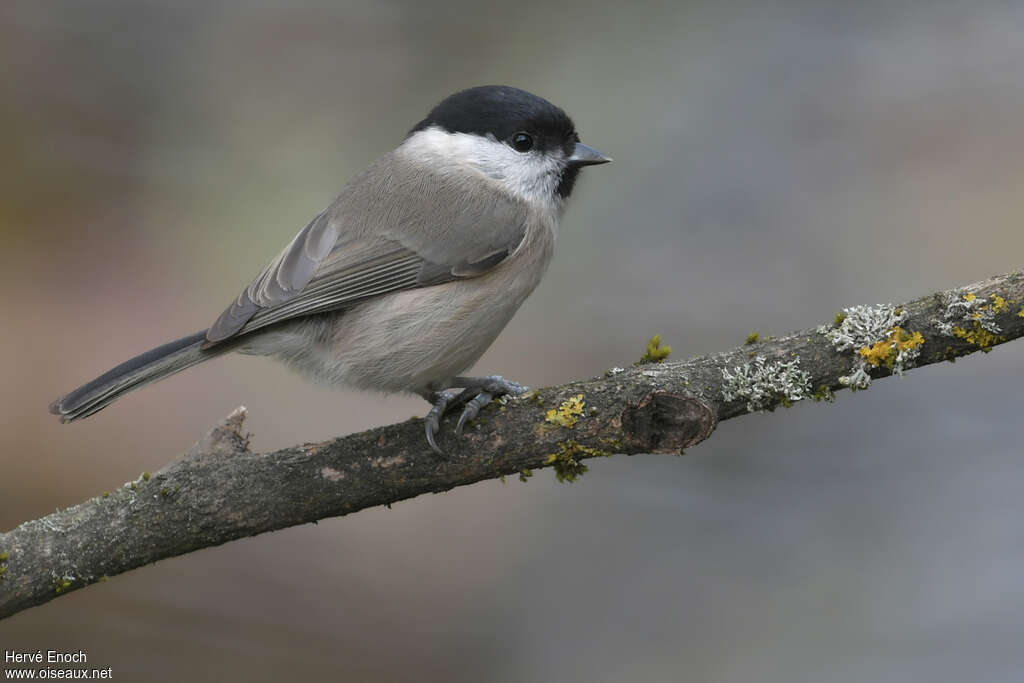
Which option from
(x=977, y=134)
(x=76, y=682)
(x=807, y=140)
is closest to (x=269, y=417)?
(x=76, y=682)

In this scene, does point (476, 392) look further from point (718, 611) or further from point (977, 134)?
point (977, 134)

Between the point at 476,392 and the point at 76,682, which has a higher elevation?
the point at 476,392

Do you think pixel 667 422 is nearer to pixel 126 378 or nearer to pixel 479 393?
pixel 479 393

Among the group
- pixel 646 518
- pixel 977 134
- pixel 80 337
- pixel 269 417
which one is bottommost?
pixel 646 518

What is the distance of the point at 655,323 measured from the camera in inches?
182

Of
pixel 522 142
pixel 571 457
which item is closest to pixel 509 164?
pixel 522 142

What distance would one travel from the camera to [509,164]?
3.09 m

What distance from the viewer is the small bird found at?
2723 millimetres

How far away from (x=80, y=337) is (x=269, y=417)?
40.6 inches

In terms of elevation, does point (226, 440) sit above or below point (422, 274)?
below

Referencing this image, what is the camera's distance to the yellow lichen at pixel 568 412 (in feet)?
7.68

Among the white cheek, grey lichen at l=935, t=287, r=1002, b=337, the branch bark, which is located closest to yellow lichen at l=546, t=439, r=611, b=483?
the branch bark

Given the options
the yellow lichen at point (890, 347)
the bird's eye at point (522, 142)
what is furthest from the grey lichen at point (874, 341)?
the bird's eye at point (522, 142)

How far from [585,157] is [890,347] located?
1271 millimetres
